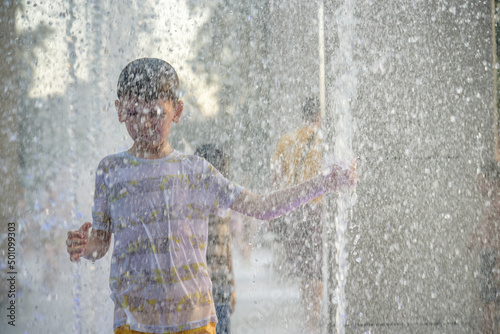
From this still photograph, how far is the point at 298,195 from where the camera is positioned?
1512 mm

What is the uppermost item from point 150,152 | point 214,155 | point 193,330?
point 214,155

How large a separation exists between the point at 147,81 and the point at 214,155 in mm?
989

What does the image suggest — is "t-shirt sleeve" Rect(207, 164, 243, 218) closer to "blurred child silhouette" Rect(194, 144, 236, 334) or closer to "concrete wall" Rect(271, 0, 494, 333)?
"blurred child silhouette" Rect(194, 144, 236, 334)

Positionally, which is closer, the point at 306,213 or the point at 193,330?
the point at 193,330

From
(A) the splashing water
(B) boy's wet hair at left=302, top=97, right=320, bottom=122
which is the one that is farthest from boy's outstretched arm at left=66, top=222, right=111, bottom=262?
(B) boy's wet hair at left=302, top=97, right=320, bottom=122

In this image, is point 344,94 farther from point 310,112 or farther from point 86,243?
point 86,243

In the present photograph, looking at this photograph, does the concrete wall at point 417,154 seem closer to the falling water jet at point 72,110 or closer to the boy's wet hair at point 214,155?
the boy's wet hair at point 214,155

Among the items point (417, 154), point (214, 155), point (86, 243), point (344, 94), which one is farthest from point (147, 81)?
point (417, 154)

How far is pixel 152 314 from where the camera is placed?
53.6 inches

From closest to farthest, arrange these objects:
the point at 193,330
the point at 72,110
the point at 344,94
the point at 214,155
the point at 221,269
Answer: the point at 193,330 < the point at 221,269 < the point at 214,155 < the point at 344,94 < the point at 72,110

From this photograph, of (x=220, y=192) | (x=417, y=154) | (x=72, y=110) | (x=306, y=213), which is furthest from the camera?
(x=72, y=110)

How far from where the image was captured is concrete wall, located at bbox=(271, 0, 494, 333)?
278cm

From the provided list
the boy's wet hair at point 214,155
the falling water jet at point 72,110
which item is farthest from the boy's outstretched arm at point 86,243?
the falling water jet at point 72,110

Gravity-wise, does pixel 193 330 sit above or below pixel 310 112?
below
